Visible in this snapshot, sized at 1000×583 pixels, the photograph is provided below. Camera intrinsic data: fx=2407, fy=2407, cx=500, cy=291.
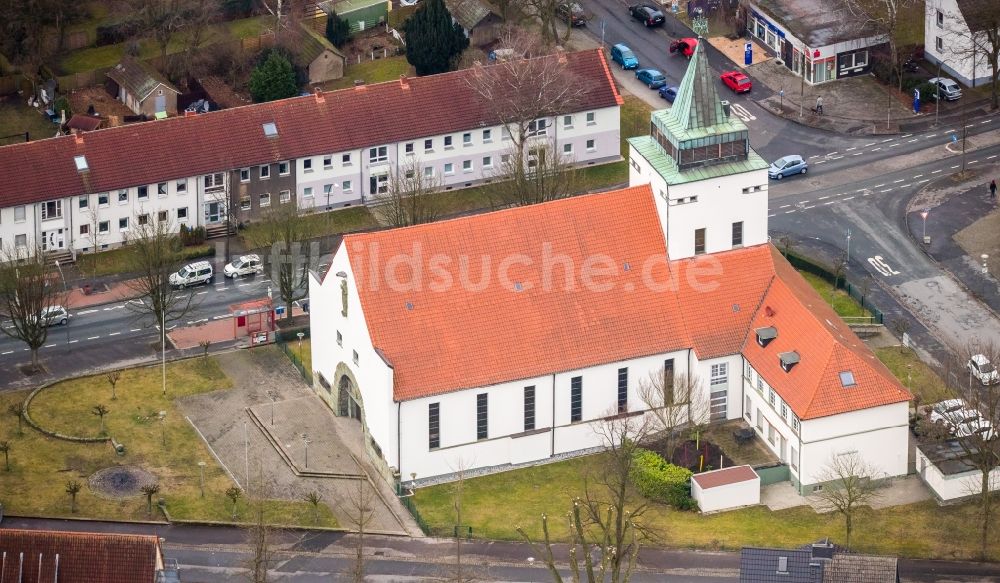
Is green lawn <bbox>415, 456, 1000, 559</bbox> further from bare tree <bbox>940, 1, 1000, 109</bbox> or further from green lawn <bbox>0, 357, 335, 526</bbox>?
bare tree <bbox>940, 1, 1000, 109</bbox>

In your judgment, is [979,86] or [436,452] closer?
[436,452]

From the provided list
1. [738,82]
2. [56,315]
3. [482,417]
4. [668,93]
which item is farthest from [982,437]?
[56,315]

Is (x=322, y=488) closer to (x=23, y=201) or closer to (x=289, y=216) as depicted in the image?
(x=289, y=216)

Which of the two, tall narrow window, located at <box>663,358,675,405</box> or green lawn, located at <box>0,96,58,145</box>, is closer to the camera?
tall narrow window, located at <box>663,358,675,405</box>

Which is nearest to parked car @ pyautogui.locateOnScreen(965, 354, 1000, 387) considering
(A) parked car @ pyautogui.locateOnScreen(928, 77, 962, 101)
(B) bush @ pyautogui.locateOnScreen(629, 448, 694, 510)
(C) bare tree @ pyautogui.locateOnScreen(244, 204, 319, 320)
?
(B) bush @ pyautogui.locateOnScreen(629, 448, 694, 510)

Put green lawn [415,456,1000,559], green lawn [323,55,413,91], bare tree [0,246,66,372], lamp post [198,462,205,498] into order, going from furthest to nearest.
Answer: green lawn [323,55,413,91] → bare tree [0,246,66,372] → lamp post [198,462,205,498] → green lawn [415,456,1000,559]

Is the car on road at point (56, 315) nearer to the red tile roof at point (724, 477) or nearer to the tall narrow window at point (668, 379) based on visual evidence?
the tall narrow window at point (668, 379)

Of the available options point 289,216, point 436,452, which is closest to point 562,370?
point 436,452
